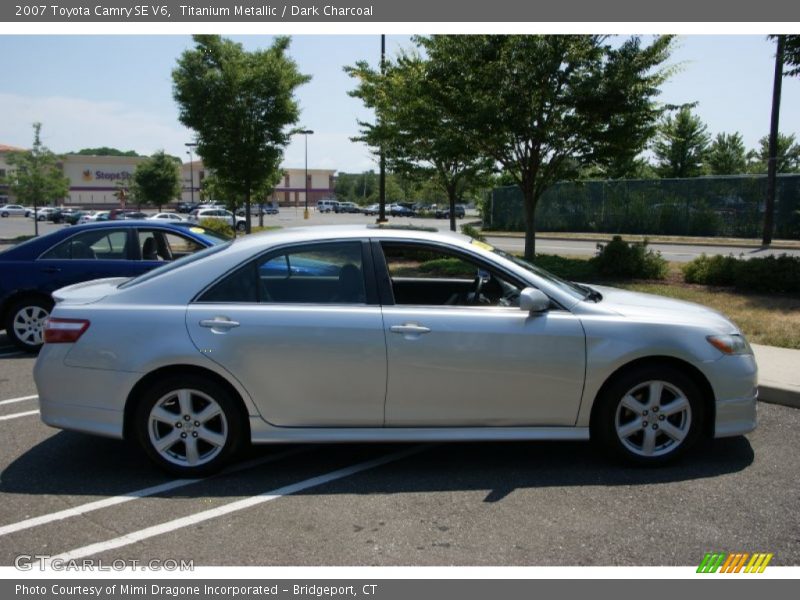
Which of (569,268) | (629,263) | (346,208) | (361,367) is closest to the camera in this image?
(361,367)

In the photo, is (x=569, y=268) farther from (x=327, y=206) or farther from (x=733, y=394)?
(x=327, y=206)

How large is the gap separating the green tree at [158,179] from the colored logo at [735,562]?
6206 cm

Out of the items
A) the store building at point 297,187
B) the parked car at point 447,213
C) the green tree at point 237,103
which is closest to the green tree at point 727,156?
the parked car at point 447,213

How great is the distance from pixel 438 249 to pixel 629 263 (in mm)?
9898

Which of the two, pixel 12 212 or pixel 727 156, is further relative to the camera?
pixel 12 212

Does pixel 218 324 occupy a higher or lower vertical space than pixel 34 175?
lower

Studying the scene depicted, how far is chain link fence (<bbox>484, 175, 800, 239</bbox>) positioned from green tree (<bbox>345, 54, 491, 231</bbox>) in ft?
45.6

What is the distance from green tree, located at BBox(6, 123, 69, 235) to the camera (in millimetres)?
35250

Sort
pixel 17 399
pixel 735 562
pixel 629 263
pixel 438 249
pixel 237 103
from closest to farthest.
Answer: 1. pixel 735 562
2. pixel 438 249
3. pixel 17 399
4. pixel 629 263
5. pixel 237 103

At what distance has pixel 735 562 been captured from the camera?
3.49 metres

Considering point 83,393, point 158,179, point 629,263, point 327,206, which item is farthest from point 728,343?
point 327,206

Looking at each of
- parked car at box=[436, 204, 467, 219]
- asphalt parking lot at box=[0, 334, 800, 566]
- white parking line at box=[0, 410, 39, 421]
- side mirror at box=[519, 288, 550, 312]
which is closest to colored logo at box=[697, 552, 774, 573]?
asphalt parking lot at box=[0, 334, 800, 566]

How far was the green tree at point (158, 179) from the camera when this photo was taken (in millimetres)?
60469

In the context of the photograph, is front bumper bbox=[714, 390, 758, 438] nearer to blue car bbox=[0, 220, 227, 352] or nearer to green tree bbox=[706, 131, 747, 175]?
blue car bbox=[0, 220, 227, 352]
